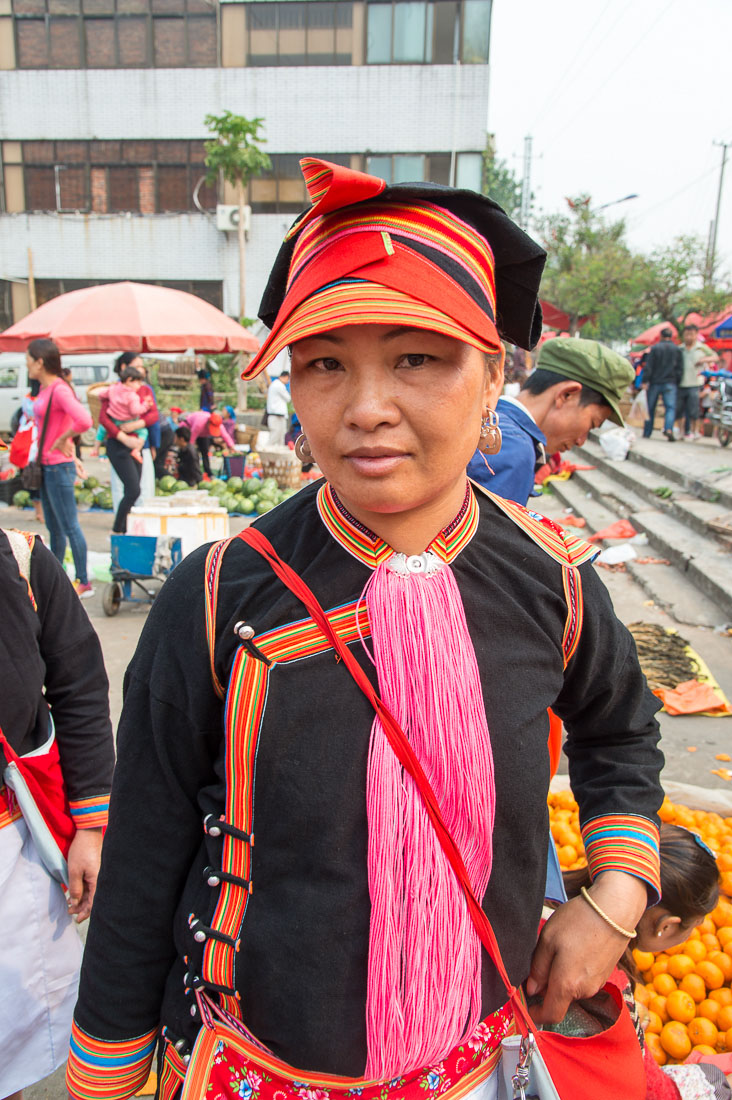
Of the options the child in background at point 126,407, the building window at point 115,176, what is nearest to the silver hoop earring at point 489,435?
the child in background at point 126,407

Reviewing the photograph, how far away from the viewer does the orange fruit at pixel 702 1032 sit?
2.64 m

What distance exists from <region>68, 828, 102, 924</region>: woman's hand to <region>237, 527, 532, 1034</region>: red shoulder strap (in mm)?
1110

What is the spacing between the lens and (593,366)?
3201 mm

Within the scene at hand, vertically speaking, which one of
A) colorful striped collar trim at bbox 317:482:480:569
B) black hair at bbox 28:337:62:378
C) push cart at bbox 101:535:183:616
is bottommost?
push cart at bbox 101:535:183:616

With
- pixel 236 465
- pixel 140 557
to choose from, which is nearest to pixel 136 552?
pixel 140 557

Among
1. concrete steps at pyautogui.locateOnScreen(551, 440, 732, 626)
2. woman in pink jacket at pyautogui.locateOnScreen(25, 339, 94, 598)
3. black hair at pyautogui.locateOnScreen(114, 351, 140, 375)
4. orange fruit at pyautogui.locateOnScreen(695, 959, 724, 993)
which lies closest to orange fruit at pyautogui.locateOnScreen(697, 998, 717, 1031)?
orange fruit at pyautogui.locateOnScreen(695, 959, 724, 993)

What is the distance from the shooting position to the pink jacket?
6.80m

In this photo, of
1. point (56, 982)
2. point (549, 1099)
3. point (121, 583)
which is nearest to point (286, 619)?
point (549, 1099)

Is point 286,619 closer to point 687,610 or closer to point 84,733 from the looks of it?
point 84,733

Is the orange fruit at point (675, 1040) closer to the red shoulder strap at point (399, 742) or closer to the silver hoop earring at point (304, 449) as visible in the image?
the red shoulder strap at point (399, 742)

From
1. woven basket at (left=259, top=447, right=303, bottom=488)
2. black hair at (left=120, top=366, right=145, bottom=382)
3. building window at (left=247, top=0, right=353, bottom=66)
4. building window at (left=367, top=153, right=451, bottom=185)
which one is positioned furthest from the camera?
building window at (left=367, top=153, right=451, bottom=185)

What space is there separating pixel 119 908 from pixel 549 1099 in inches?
29.2

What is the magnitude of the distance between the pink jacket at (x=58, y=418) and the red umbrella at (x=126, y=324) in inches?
98.2

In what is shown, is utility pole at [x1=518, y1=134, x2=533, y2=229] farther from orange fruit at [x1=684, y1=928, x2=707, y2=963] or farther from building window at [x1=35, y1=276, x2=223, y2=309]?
orange fruit at [x1=684, y1=928, x2=707, y2=963]
